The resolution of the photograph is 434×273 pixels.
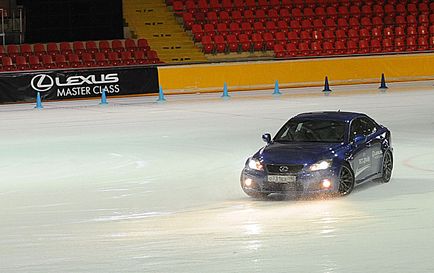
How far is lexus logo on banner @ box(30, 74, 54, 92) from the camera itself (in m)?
37.6

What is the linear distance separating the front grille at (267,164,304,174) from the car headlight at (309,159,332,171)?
0.55 feet

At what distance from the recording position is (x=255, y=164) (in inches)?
600

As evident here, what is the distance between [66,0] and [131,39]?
3.75 m

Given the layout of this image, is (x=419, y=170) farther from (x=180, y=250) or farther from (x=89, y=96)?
(x=89, y=96)

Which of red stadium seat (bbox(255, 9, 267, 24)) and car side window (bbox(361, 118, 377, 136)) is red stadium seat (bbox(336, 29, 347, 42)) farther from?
car side window (bbox(361, 118, 377, 136))

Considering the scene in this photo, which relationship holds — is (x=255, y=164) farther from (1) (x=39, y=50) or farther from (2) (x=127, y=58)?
(1) (x=39, y=50)

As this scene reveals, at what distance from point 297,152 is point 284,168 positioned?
1.53ft

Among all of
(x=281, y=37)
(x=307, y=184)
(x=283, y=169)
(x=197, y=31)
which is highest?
(x=197, y=31)

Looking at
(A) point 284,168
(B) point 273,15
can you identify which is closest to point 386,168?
(A) point 284,168

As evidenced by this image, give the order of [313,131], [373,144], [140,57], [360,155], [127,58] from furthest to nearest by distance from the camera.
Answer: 1. [140,57]
2. [127,58]
3. [373,144]
4. [313,131]
5. [360,155]

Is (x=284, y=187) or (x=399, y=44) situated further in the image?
(x=399, y=44)

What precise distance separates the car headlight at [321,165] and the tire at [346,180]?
9.2 inches

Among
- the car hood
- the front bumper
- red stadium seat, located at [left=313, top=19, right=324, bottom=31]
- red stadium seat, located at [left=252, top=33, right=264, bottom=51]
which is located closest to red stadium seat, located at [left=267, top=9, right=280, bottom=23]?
red stadium seat, located at [left=313, top=19, right=324, bottom=31]

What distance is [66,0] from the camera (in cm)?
4572
